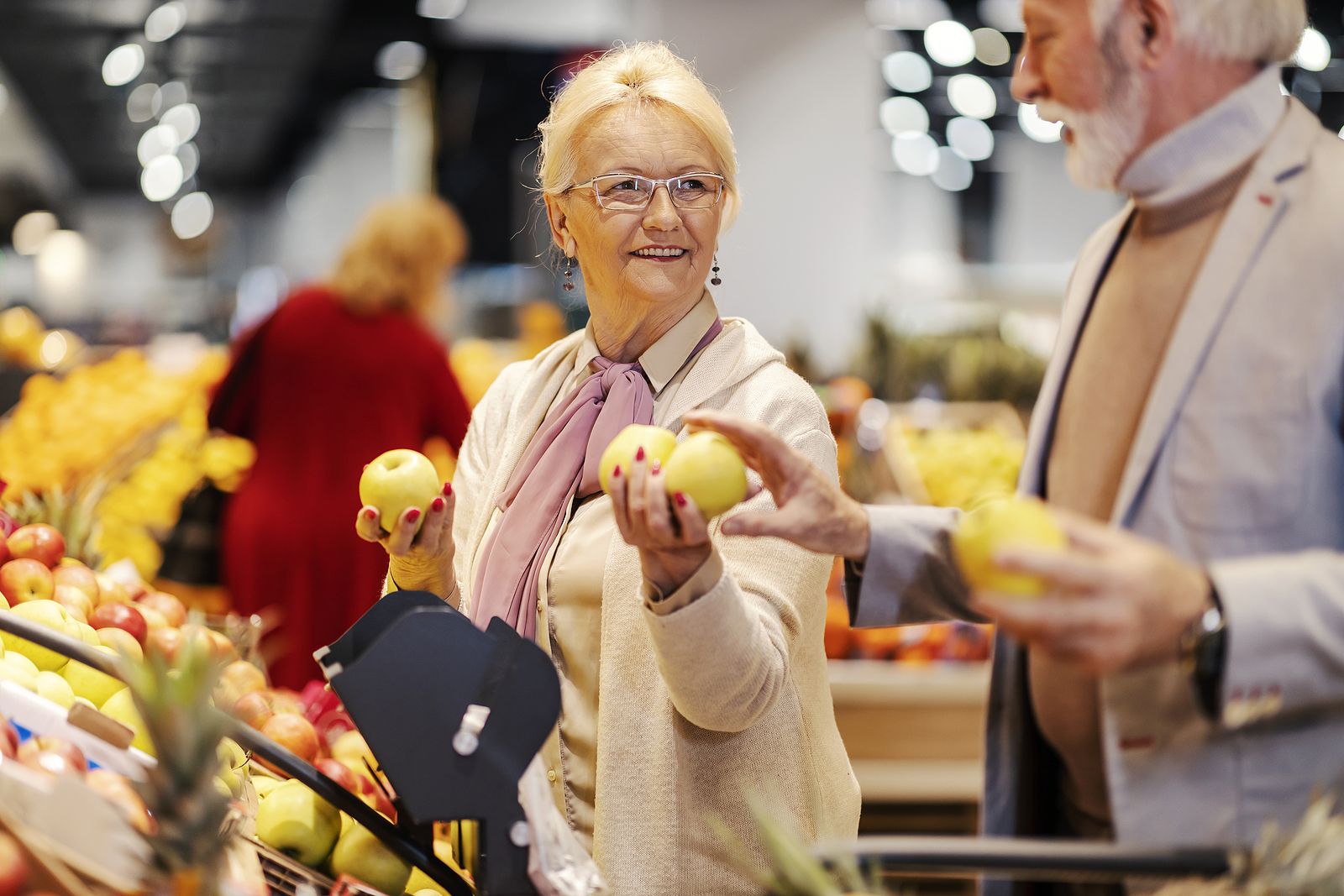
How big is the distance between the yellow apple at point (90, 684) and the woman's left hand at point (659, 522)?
2.78ft

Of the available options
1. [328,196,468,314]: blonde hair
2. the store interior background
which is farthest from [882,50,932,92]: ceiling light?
[328,196,468,314]: blonde hair

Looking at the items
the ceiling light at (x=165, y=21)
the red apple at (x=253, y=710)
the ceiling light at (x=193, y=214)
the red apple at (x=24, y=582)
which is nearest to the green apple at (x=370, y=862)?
the red apple at (x=253, y=710)

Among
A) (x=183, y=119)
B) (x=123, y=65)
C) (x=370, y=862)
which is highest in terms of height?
(x=183, y=119)

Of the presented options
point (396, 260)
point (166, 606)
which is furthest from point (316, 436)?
point (166, 606)

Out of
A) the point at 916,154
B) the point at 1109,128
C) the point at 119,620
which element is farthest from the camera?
the point at 916,154

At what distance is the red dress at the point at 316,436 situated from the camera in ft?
14.3

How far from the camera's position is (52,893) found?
4.07ft

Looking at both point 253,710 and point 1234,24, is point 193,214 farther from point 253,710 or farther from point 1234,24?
point 1234,24

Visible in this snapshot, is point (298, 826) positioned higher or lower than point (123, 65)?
lower

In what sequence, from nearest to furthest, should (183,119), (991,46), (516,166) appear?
(991,46) → (516,166) → (183,119)

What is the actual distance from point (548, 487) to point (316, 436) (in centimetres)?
263

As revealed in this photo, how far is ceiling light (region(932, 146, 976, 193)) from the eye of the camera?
63.9ft

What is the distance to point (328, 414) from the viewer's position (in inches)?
173

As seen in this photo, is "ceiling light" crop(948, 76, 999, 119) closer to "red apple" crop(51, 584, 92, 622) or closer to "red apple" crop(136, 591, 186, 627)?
"red apple" crop(136, 591, 186, 627)
